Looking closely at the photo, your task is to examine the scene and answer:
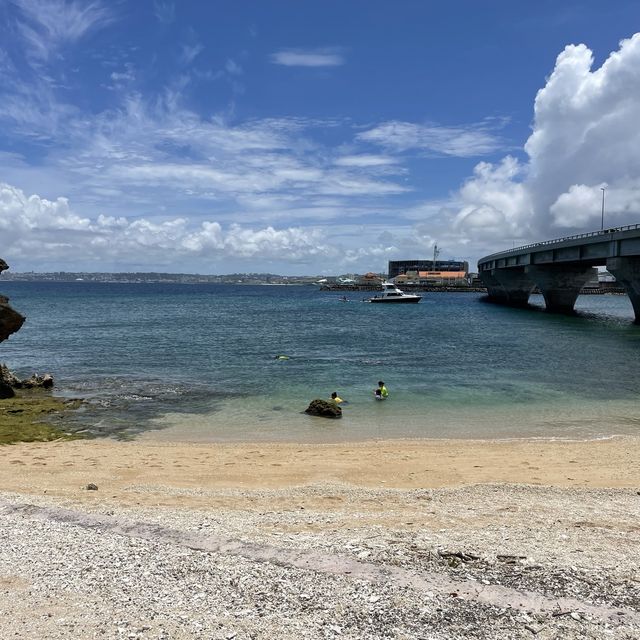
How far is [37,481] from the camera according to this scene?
1288 cm

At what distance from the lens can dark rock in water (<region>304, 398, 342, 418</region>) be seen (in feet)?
72.5

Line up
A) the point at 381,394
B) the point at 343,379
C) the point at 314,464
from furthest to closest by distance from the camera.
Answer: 1. the point at 343,379
2. the point at 381,394
3. the point at 314,464

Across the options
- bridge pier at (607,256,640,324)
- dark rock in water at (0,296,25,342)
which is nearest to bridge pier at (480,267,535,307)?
bridge pier at (607,256,640,324)

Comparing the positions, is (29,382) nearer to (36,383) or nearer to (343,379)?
(36,383)

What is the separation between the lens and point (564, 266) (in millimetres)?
83125

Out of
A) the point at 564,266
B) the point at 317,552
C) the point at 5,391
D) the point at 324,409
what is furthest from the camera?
the point at 564,266

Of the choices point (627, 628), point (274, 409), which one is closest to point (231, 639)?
point (627, 628)

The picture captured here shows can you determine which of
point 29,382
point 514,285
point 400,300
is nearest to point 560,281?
point 514,285

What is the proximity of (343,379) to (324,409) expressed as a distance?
8.35 m

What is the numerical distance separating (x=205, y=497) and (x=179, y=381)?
18.7 meters

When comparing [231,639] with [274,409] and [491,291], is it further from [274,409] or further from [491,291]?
[491,291]

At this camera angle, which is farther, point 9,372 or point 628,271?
point 628,271

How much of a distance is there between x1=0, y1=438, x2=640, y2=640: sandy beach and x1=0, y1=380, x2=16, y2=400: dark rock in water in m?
11.2

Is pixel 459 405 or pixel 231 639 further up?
pixel 231 639
